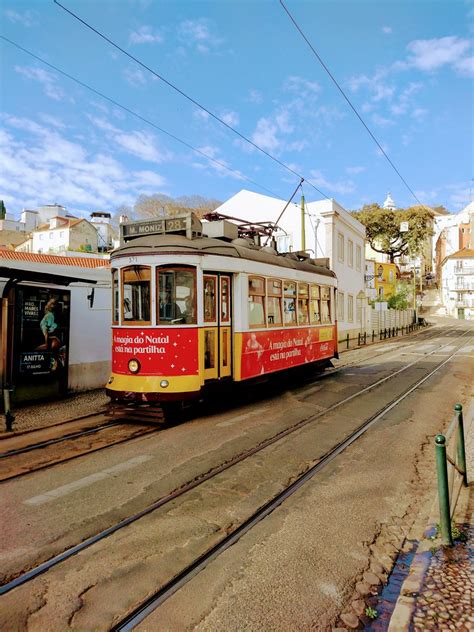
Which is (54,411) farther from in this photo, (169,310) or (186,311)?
(186,311)

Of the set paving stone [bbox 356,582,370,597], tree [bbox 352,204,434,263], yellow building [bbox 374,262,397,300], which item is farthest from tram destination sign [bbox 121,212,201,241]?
tree [bbox 352,204,434,263]

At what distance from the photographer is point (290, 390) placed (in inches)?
471

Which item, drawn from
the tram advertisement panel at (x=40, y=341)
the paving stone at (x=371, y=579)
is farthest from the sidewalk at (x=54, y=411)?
the paving stone at (x=371, y=579)

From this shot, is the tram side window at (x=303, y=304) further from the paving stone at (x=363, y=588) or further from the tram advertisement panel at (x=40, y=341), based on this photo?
the paving stone at (x=363, y=588)

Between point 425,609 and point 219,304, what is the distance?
633 cm

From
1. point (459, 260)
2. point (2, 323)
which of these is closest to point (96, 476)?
point (2, 323)

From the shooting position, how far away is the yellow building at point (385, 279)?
176 feet

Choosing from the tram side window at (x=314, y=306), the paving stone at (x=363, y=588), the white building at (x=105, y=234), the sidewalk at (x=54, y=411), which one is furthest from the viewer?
the white building at (x=105, y=234)

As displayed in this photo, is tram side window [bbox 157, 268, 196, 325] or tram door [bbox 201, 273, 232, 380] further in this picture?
tram door [bbox 201, 273, 232, 380]

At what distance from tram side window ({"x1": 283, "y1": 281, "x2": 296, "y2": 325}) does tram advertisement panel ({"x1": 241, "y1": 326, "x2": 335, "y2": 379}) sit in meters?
0.28

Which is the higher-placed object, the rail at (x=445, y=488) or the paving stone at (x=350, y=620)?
the rail at (x=445, y=488)

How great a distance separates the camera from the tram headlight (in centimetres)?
797

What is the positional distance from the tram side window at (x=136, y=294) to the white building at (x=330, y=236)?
64.5ft

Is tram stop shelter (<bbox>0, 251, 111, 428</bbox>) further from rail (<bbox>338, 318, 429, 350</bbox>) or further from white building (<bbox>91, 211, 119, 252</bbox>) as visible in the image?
white building (<bbox>91, 211, 119, 252</bbox>)
